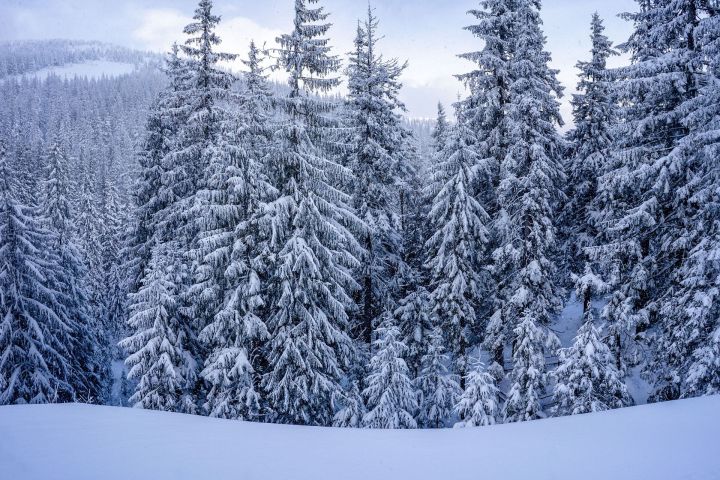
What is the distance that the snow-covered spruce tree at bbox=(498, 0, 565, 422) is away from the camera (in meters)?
16.6

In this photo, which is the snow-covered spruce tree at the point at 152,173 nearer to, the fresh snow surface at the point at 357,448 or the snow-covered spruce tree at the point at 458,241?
the snow-covered spruce tree at the point at 458,241

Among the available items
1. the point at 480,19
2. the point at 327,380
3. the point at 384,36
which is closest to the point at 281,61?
the point at 384,36

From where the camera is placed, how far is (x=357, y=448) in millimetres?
6902

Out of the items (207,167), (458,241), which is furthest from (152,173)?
(458,241)

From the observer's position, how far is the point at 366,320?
2069 cm

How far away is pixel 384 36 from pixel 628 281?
49.1 feet

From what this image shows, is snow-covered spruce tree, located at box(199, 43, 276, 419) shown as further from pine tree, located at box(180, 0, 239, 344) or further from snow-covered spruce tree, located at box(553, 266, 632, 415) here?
snow-covered spruce tree, located at box(553, 266, 632, 415)

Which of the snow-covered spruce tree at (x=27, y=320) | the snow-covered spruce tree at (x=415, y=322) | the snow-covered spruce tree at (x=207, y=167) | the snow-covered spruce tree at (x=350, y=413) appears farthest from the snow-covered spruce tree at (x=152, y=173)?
the snow-covered spruce tree at (x=415, y=322)

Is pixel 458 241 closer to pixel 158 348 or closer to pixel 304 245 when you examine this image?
pixel 304 245

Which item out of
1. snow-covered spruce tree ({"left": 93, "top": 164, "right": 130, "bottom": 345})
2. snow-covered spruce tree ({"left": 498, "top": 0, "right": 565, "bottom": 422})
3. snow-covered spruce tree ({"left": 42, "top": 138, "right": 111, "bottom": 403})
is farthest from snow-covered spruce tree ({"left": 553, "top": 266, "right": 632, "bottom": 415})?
snow-covered spruce tree ({"left": 93, "top": 164, "right": 130, "bottom": 345})

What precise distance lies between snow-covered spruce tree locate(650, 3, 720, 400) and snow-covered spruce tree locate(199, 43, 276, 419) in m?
13.1

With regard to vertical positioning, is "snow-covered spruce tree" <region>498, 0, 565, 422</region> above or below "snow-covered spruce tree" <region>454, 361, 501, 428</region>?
above

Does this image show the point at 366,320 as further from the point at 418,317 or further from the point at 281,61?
the point at 281,61

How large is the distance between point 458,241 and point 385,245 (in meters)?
3.91
